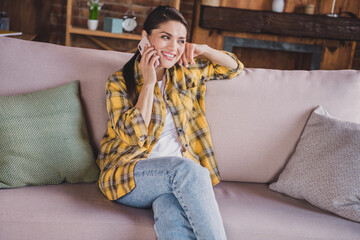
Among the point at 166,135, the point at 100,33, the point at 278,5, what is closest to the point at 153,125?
the point at 166,135

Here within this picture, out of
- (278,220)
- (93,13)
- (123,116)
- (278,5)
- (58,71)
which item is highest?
(278,5)

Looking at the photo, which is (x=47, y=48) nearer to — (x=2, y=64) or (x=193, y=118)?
(x=2, y=64)

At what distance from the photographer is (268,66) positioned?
4.46 meters

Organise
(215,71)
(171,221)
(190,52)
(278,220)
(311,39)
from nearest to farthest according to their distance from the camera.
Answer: (171,221), (278,220), (190,52), (215,71), (311,39)

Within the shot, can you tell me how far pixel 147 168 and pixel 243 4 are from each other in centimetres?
306

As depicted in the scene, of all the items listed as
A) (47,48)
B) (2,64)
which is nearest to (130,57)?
(47,48)

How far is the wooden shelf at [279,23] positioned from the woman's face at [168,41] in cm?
231

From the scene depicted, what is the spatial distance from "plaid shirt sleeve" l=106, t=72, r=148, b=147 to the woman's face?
218mm

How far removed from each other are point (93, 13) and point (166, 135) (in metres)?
2.55

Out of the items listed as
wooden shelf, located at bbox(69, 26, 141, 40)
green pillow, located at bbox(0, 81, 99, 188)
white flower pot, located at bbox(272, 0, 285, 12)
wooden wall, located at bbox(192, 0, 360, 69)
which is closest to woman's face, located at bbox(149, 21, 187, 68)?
green pillow, located at bbox(0, 81, 99, 188)

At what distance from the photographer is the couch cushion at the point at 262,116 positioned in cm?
179

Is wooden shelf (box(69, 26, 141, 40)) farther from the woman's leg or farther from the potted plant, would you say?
the woman's leg

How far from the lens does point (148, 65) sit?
168 cm

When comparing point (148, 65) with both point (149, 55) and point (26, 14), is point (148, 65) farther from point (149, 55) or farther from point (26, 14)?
point (26, 14)
